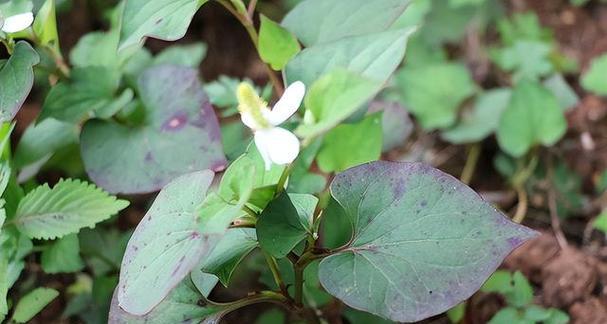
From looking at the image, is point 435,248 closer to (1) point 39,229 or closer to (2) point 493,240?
(2) point 493,240

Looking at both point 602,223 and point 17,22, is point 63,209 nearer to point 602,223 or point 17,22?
point 17,22

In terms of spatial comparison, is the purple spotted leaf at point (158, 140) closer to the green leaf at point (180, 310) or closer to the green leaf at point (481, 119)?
the green leaf at point (180, 310)

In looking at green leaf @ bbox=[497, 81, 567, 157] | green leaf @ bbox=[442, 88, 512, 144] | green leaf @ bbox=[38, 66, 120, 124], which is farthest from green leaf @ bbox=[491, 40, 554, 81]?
green leaf @ bbox=[38, 66, 120, 124]

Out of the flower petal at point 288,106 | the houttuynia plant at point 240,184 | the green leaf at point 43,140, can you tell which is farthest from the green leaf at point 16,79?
the flower petal at point 288,106

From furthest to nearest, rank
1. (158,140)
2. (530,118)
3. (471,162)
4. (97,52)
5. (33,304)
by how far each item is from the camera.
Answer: (471,162) → (530,118) → (97,52) → (158,140) → (33,304)

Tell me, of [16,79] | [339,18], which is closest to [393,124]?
[339,18]
